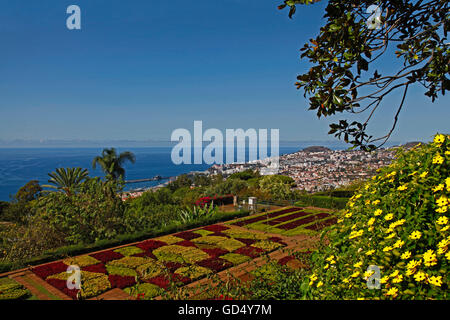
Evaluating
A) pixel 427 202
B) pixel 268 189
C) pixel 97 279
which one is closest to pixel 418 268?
pixel 427 202

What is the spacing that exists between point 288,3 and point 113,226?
39.4 ft

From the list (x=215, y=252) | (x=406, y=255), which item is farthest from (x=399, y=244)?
(x=215, y=252)

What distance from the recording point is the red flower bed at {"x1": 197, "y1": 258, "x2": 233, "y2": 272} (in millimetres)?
8544

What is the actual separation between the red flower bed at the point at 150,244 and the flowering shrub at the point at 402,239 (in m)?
8.87

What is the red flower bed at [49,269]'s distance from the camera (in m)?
8.35

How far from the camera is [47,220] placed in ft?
39.0

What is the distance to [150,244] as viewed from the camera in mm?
11141

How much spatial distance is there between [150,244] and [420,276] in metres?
10.4

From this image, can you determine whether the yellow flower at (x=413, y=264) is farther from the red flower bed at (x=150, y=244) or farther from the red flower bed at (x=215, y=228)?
the red flower bed at (x=215, y=228)

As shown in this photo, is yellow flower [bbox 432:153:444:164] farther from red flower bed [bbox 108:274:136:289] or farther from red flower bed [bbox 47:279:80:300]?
red flower bed [bbox 47:279:80:300]

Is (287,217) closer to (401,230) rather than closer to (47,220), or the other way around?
(47,220)

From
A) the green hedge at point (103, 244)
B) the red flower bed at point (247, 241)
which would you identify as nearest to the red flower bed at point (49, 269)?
the green hedge at point (103, 244)

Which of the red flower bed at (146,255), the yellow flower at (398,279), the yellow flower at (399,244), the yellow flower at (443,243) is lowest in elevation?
the red flower bed at (146,255)

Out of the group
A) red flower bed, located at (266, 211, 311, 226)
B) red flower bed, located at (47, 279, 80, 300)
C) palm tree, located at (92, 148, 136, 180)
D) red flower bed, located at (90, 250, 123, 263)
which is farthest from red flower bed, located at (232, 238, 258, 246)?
palm tree, located at (92, 148, 136, 180)
